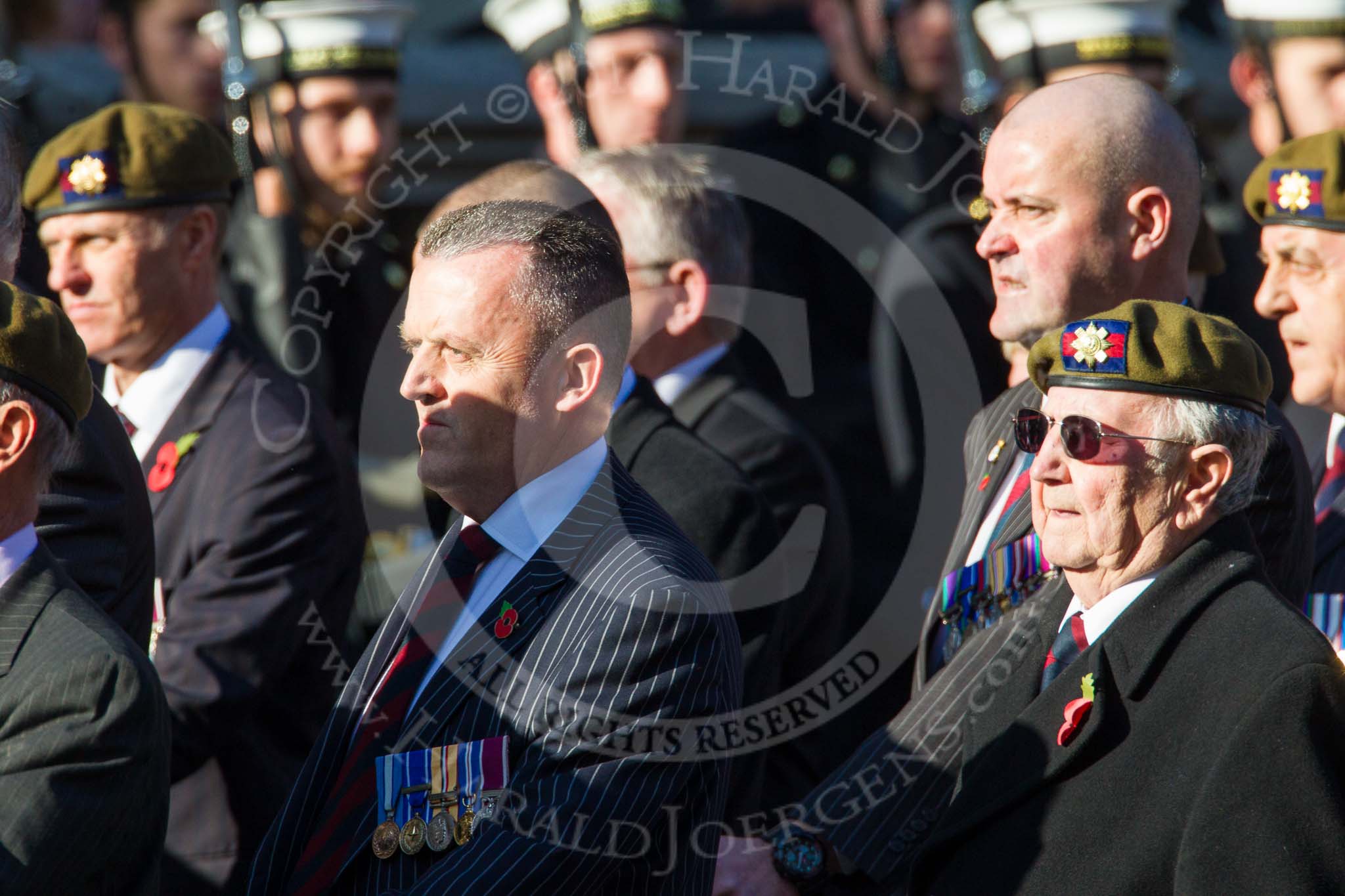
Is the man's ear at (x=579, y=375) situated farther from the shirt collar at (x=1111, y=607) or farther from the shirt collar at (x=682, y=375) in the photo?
the shirt collar at (x=682, y=375)

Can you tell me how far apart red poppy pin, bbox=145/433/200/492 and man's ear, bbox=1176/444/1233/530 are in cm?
220

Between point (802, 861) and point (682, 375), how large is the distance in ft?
4.92

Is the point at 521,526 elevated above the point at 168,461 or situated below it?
above

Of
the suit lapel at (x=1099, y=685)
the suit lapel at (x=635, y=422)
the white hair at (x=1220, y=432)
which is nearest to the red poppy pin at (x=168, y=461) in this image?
the suit lapel at (x=635, y=422)

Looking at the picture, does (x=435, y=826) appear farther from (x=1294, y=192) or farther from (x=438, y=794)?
(x=1294, y=192)

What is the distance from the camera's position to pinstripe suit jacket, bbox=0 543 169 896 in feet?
8.15

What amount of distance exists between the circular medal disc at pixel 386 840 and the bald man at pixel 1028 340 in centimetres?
65

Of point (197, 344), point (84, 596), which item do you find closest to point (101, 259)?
point (197, 344)

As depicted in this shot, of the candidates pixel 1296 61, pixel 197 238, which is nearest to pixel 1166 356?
pixel 197 238

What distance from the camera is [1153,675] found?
2.78 m

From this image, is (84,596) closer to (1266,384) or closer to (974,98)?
(1266,384)

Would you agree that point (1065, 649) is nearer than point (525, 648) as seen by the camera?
No

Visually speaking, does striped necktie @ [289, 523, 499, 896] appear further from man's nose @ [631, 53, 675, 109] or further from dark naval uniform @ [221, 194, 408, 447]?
man's nose @ [631, 53, 675, 109]

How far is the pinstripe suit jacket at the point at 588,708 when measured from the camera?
104 inches
